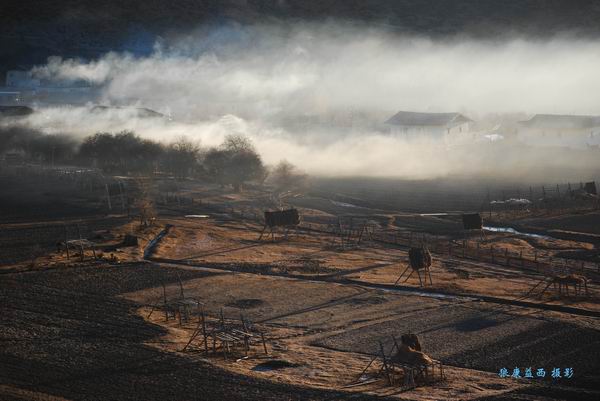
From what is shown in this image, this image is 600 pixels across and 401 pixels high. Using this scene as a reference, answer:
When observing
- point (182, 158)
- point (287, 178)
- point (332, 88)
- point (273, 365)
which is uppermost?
point (332, 88)

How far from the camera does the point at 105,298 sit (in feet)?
105

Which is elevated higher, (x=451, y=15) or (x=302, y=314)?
(x=451, y=15)

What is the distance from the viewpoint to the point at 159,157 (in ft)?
239

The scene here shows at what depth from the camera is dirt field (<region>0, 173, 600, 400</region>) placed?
22.6m

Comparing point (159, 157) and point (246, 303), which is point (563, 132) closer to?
point (159, 157)

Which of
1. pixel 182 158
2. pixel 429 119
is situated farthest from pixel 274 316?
pixel 429 119

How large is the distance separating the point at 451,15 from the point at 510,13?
33.6ft

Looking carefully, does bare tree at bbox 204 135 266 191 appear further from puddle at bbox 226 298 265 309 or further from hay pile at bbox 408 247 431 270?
puddle at bbox 226 298 265 309

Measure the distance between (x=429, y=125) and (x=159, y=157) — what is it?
32.0 meters

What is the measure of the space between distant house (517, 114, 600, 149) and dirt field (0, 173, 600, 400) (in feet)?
141

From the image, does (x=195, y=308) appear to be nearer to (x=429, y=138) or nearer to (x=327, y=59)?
(x=429, y=138)

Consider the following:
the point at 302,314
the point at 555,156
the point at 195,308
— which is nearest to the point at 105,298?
the point at 195,308

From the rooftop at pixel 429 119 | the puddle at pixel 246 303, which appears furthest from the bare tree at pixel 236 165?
→ the puddle at pixel 246 303

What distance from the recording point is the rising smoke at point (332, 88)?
8312 cm
